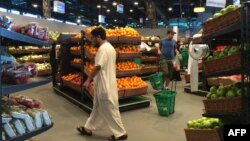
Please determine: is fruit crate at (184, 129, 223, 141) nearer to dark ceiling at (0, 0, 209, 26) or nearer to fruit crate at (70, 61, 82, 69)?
fruit crate at (70, 61, 82, 69)

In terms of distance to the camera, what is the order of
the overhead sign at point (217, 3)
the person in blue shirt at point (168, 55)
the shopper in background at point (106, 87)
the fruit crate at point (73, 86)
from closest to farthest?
1. the shopper in background at point (106, 87)
2. the fruit crate at point (73, 86)
3. the person in blue shirt at point (168, 55)
4. the overhead sign at point (217, 3)

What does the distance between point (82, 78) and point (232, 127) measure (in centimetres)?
521

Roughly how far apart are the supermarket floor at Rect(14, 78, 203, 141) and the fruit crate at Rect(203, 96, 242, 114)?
1463mm

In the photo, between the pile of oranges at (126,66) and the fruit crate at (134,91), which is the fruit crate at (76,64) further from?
the fruit crate at (134,91)

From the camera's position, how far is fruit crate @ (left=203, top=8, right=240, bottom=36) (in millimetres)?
3441

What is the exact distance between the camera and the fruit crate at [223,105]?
3.50m

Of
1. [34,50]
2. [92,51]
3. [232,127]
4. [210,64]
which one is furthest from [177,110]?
[34,50]

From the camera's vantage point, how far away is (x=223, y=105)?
365 cm

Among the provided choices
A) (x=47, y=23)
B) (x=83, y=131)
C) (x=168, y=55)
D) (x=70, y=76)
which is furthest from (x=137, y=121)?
(x=47, y=23)

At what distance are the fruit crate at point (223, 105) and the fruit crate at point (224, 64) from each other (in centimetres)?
33

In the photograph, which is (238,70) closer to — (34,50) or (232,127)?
(232,127)

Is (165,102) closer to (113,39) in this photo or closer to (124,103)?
(124,103)

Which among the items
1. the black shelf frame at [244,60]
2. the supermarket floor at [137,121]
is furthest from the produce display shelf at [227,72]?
the supermarket floor at [137,121]

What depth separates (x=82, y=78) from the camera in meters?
7.89
